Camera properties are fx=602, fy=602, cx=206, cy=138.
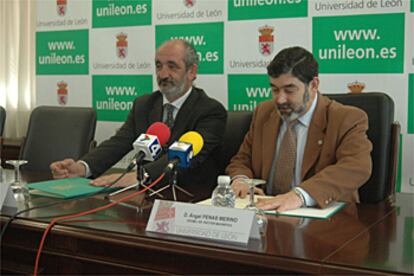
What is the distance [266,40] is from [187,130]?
3.07ft

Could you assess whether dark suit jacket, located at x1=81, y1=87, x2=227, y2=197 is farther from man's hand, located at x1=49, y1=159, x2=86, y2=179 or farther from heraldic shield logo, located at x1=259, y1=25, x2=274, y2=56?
heraldic shield logo, located at x1=259, y1=25, x2=274, y2=56

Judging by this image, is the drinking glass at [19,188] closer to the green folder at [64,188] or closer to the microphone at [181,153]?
the green folder at [64,188]

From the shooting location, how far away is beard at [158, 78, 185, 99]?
2980mm

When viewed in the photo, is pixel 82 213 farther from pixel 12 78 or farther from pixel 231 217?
pixel 12 78

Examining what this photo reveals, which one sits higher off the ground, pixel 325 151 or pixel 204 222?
pixel 325 151

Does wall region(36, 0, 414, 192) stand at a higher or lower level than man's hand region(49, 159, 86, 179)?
higher

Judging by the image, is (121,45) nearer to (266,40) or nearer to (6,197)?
(266,40)

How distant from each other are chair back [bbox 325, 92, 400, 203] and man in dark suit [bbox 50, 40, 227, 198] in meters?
0.71

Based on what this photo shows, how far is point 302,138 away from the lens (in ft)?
8.02

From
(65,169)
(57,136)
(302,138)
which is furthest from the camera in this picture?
(57,136)

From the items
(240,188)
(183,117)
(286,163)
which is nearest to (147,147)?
(240,188)

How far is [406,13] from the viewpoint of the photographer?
302cm

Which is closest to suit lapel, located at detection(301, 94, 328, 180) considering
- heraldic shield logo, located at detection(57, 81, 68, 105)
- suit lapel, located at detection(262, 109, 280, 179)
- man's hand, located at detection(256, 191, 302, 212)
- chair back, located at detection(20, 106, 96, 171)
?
suit lapel, located at detection(262, 109, 280, 179)

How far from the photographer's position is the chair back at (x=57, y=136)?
10.9 feet
